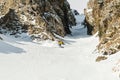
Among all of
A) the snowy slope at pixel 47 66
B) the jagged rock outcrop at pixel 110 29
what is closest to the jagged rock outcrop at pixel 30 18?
the jagged rock outcrop at pixel 110 29

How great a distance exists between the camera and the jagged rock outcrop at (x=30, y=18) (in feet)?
153

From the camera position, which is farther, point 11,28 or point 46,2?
point 46,2

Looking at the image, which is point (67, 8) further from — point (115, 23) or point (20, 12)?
point (115, 23)

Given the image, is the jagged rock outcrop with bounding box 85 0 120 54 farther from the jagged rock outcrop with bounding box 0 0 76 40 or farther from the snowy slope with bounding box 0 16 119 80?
the jagged rock outcrop with bounding box 0 0 76 40

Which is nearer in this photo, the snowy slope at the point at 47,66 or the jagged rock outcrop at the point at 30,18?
the snowy slope at the point at 47,66

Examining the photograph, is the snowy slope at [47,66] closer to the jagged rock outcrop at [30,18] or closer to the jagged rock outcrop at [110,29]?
the jagged rock outcrop at [110,29]

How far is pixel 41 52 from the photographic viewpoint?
3347 cm

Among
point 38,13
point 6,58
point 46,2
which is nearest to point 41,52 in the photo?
point 6,58

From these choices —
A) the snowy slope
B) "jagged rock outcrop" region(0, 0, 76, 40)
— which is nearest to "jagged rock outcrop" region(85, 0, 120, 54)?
the snowy slope

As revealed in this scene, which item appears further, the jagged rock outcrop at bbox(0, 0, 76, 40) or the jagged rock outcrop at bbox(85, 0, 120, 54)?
the jagged rock outcrop at bbox(0, 0, 76, 40)

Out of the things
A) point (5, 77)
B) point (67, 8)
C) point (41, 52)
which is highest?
point (5, 77)

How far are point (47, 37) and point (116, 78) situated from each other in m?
22.5

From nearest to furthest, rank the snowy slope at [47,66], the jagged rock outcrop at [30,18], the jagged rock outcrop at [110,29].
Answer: the snowy slope at [47,66] → the jagged rock outcrop at [110,29] → the jagged rock outcrop at [30,18]

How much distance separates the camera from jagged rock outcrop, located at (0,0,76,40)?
46.8m
